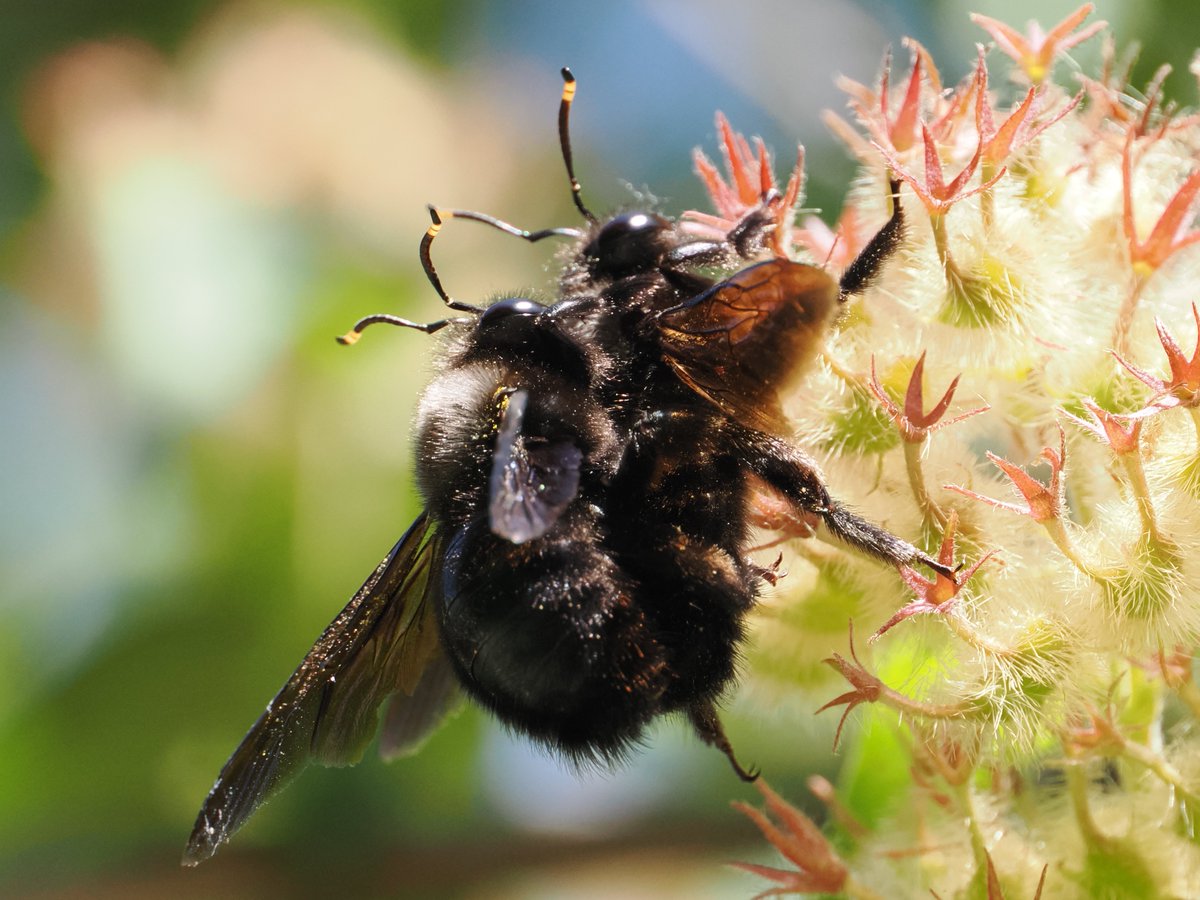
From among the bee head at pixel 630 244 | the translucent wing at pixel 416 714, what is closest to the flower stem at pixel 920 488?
the bee head at pixel 630 244

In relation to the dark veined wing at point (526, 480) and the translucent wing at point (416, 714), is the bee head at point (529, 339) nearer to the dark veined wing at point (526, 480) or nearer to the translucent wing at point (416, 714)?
the dark veined wing at point (526, 480)

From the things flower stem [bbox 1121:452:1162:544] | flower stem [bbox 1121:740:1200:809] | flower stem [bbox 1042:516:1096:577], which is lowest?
flower stem [bbox 1121:740:1200:809]

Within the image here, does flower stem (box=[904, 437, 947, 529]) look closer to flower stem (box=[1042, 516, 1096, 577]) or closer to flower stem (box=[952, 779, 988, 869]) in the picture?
flower stem (box=[1042, 516, 1096, 577])

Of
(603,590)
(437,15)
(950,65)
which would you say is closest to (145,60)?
(437,15)

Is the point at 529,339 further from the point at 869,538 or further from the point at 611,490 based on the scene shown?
the point at 869,538

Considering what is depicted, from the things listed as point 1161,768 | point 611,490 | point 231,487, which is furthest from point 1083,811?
point 231,487

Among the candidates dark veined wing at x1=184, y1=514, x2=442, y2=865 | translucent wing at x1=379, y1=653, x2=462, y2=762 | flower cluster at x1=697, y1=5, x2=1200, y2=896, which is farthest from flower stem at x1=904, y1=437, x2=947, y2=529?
translucent wing at x1=379, y1=653, x2=462, y2=762

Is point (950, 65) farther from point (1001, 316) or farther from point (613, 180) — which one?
point (1001, 316)
